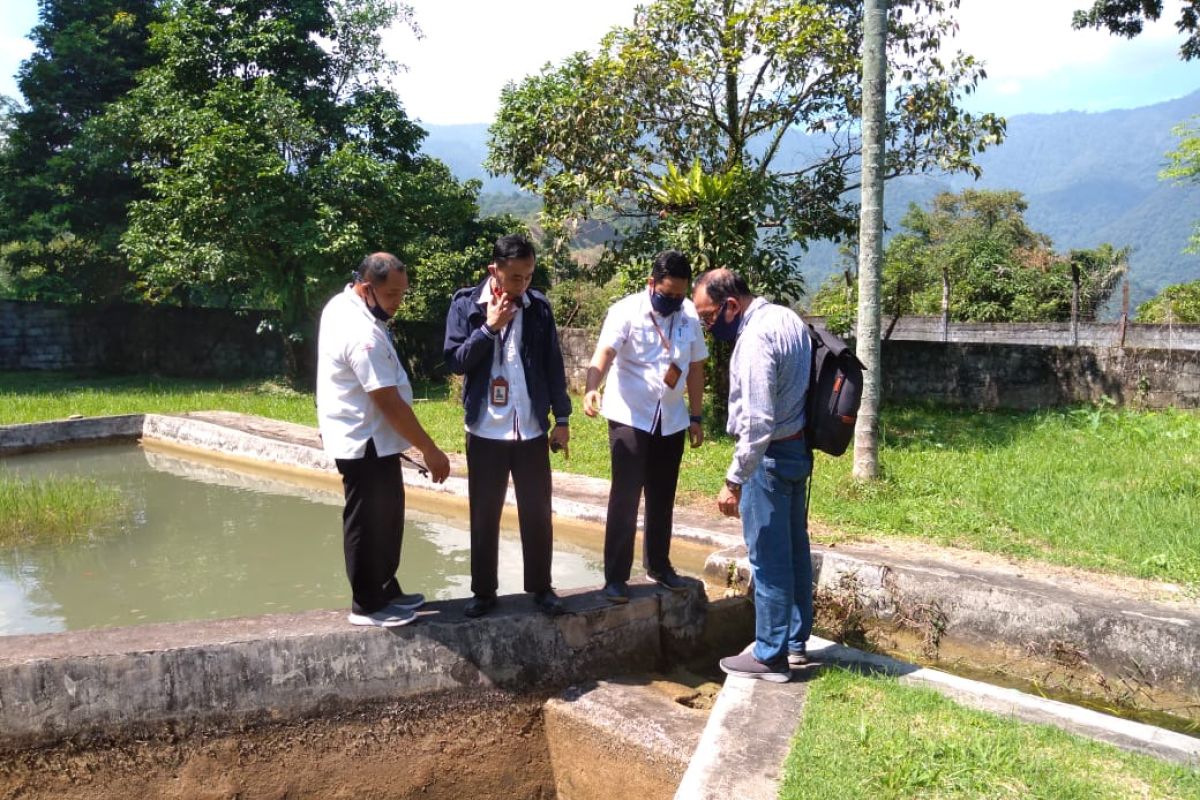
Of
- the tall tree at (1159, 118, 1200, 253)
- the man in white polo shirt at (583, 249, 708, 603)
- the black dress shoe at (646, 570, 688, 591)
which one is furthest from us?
the tall tree at (1159, 118, 1200, 253)

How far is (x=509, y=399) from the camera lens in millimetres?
3398

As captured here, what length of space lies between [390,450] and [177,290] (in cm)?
1673

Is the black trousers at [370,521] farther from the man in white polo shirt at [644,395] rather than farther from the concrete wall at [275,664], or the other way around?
the man in white polo shirt at [644,395]

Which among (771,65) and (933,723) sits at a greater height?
(771,65)

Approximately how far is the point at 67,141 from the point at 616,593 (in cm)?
1752

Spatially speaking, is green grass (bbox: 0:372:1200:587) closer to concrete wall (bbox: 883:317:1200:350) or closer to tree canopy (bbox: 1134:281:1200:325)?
concrete wall (bbox: 883:317:1200:350)

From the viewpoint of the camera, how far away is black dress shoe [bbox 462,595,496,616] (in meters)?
3.50

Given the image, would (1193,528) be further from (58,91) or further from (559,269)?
(58,91)

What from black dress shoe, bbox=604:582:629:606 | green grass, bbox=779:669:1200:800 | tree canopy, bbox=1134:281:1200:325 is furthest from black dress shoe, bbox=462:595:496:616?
tree canopy, bbox=1134:281:1200:325

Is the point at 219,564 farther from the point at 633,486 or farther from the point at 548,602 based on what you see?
the point at 633,486

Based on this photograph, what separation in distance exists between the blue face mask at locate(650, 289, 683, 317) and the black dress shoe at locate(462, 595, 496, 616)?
54.8 inches

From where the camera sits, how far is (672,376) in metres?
3.69

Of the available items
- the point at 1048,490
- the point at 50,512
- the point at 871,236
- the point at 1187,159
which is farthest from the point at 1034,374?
the point at 1187,159


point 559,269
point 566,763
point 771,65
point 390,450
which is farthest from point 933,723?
point 559,269
